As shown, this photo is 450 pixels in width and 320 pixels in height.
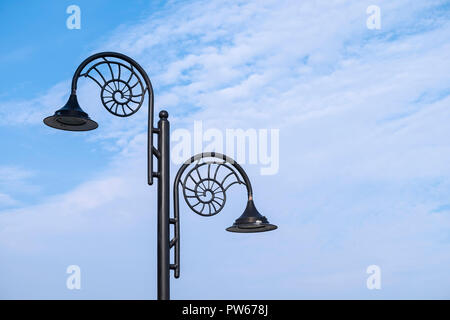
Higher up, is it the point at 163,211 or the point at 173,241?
the point at 163,211

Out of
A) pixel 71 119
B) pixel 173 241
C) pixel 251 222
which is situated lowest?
pixel 173 241

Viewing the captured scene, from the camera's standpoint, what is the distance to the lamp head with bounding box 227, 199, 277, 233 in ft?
31.3

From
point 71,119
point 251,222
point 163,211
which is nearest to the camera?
point 163,211

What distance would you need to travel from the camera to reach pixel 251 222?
9.53 metres

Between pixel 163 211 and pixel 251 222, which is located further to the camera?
Result: pixel 251 222

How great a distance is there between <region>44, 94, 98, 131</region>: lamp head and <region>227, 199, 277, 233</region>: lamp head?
2.40m

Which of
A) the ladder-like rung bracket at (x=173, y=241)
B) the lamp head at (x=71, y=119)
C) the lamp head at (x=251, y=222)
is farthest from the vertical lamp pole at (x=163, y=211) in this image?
the lamp head at (x=251, y=222)

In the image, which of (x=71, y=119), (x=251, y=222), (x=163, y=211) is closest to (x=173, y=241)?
(x=163, y=211)

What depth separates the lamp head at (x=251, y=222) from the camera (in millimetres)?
9539

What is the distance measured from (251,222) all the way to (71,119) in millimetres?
2831

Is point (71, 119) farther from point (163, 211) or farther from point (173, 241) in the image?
point (173, 241)

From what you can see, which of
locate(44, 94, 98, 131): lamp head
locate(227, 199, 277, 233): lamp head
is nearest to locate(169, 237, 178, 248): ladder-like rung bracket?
locate(227, 199, 277, 233): lamp head

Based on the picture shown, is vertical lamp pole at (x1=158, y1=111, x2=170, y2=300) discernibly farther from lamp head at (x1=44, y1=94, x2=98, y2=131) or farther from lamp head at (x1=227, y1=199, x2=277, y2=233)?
lamp head at (x1=227, y1=199, x2=277, y2=233)
